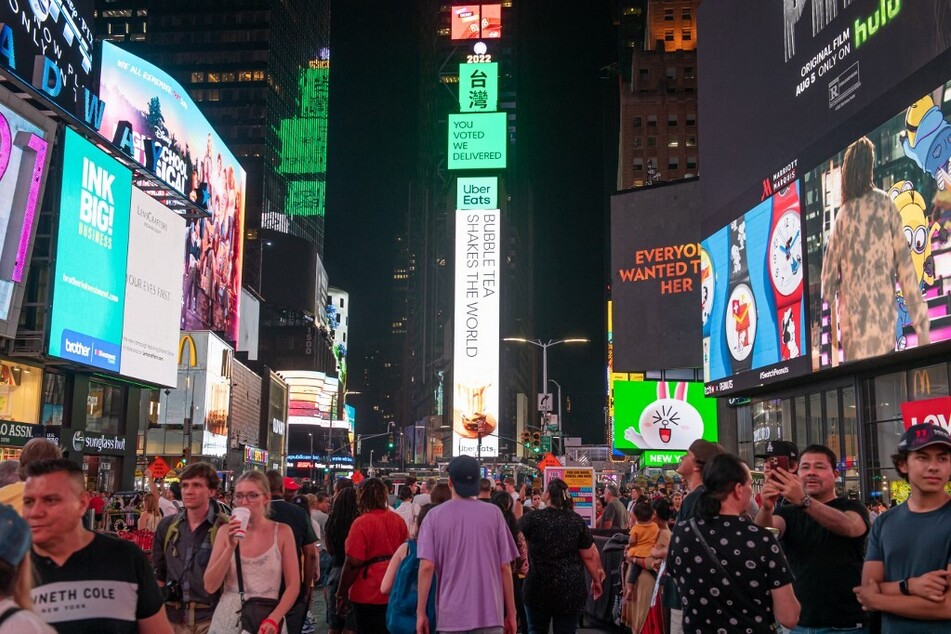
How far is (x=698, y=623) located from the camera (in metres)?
5.58

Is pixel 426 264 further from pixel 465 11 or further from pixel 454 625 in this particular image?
pixel 454 625

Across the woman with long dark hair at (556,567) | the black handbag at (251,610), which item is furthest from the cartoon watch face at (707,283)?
the black handbag at (251,610)

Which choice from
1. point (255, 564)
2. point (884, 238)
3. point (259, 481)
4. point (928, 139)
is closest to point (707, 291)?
point (884, 238)

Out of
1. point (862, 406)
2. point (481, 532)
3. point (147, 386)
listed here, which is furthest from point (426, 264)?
point (481, 532)

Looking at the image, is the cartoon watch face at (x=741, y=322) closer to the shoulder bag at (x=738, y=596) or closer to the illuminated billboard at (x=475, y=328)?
the shoulder bag at (x=738, y=596)

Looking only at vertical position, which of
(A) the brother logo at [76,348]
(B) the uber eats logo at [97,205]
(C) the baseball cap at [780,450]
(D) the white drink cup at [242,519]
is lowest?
(D) the white drink cup at [242,519]

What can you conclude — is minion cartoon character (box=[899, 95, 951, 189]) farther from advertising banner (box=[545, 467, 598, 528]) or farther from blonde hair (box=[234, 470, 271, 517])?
blonde hair (box=[234, 470, 271, 517])

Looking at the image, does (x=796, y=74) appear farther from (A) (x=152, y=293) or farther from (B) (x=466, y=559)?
(B) (x=466, y=559)

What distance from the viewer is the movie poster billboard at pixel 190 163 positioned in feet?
181

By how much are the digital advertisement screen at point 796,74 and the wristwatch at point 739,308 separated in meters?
1.61

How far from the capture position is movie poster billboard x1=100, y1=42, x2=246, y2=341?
2172 inches

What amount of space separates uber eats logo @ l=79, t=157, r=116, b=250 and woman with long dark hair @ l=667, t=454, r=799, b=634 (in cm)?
4014

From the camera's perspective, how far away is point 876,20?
29938 millimetres

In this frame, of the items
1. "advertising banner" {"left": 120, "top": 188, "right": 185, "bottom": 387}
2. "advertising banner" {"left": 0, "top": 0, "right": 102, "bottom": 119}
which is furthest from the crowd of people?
"advertising banner" {"left": 120, "top": 188, "right": 185, "bottom": 387}
